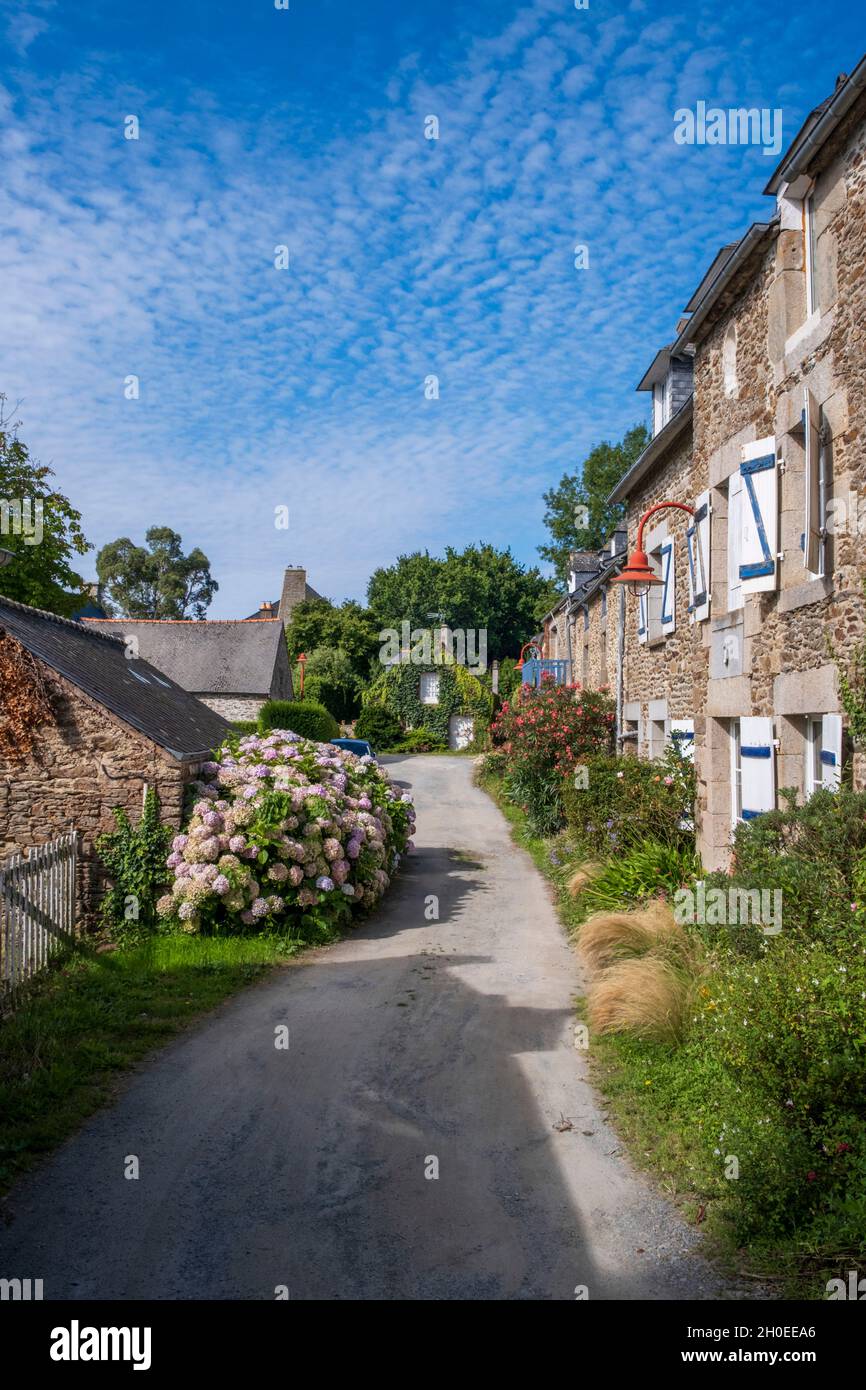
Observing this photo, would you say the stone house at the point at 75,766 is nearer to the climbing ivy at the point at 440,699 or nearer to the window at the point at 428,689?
the climbing ivy at the point at 440,699

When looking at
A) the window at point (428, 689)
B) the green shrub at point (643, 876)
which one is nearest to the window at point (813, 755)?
the green shrub at point (643, 876)

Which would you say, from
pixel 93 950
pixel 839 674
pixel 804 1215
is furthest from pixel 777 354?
pixel 93 950

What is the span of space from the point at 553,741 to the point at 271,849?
27.1ft

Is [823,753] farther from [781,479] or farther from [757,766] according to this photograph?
[781,479]

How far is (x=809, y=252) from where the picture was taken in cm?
757

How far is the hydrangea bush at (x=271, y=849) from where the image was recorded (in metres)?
10.5

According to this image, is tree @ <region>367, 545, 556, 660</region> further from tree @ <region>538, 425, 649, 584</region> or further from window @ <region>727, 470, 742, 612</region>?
window @ <region>727, 470, 742, 612</region>

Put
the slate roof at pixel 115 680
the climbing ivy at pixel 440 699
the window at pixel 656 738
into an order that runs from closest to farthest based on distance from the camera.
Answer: the slate roof at pixel 115 680, the window at pixel 656 738, the climbing ivy at pixel 440 699

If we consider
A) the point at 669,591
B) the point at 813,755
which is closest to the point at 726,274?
the point at 669,591

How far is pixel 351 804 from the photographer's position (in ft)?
41.5

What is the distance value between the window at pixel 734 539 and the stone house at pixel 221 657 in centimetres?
2791

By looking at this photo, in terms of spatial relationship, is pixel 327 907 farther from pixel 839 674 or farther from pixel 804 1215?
pixel 804 1215

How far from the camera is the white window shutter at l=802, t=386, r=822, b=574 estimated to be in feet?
23.3
